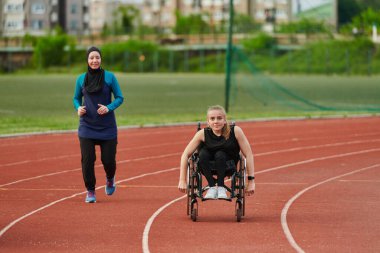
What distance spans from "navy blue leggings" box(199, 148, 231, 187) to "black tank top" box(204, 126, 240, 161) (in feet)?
0.17

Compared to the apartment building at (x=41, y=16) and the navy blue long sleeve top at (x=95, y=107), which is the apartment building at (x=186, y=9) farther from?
the navy blue long sleeve top at (x=95, y=107)

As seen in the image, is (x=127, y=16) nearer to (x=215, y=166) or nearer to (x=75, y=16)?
(x=75, y=16)

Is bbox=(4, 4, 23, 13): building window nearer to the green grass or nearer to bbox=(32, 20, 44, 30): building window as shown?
bbox=(32, 20, 44, 30): building window

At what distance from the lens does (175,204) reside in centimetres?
1264

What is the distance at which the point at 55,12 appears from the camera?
130 metres

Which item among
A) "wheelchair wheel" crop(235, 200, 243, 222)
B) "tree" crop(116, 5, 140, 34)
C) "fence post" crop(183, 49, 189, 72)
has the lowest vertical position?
"fence post" crop(183, 49, 189, 72)

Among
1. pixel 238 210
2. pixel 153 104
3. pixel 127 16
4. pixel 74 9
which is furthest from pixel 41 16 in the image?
pixel 238 210

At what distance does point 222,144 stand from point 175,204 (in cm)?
166

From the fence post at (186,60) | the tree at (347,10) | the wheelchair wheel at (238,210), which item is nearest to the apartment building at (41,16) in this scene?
the fence post at (186,60)

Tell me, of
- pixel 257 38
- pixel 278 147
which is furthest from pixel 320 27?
pixel 278 147

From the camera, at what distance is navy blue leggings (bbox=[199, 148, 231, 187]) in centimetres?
1114

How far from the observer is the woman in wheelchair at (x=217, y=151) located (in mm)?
11109

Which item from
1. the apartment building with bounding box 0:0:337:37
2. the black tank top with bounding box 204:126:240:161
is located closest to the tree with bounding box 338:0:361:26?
the apartment building with bounding box 0:0:337:37

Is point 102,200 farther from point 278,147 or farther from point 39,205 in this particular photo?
point 278,147
